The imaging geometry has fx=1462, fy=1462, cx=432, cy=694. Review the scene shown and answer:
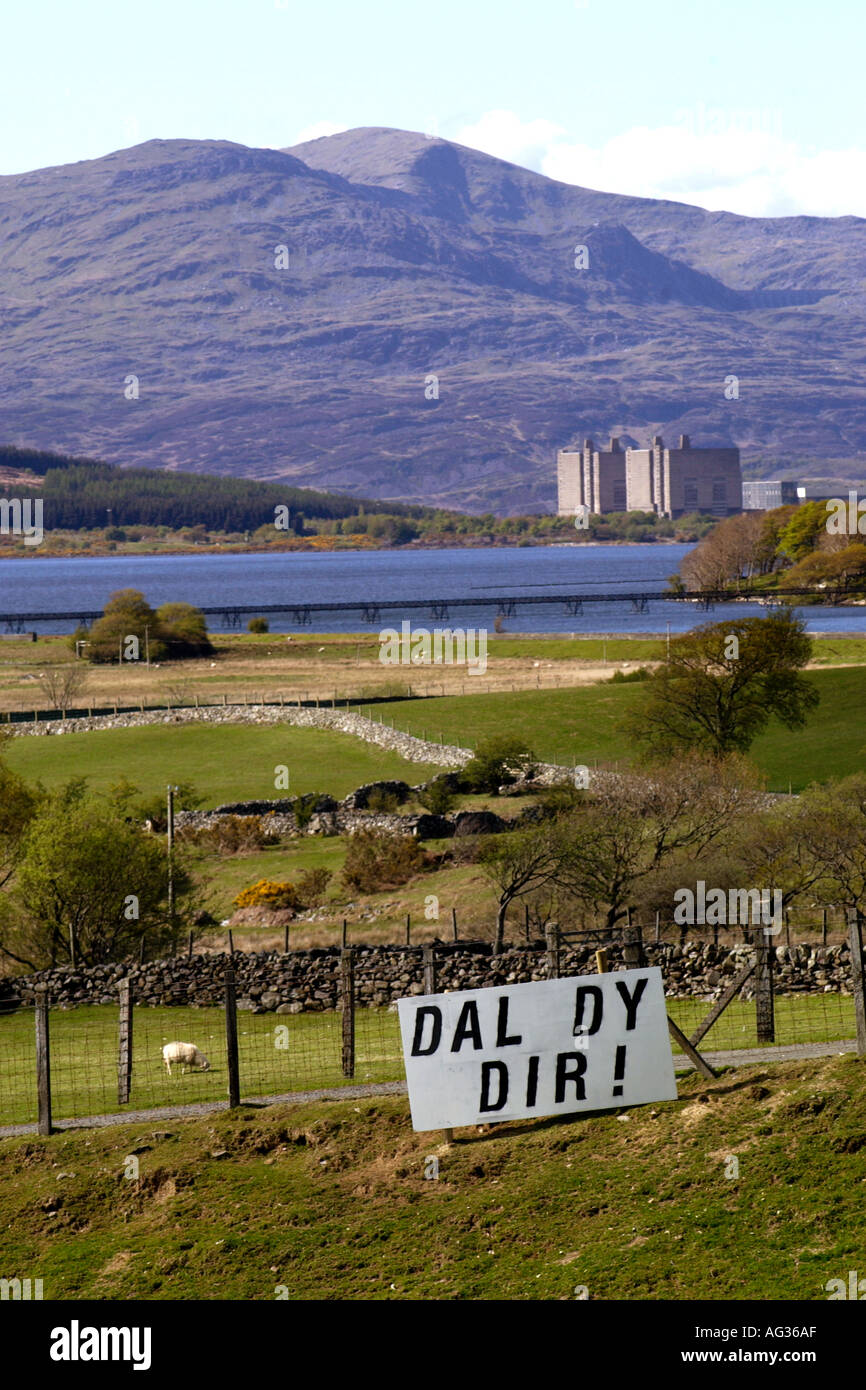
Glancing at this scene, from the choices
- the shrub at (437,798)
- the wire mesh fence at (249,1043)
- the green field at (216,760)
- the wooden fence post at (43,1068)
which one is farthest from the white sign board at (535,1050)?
the green field at (216,760)

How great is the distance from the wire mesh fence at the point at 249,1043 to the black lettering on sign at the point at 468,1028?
2.55 meters

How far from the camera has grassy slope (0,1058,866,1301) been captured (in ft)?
42.4

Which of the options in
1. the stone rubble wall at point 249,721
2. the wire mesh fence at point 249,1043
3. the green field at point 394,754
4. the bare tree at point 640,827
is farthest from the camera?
the stone rubble wall at point 249,721

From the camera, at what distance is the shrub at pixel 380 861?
4703 centimetres

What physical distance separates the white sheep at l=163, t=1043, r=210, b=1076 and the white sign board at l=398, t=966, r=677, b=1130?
8.19 metres

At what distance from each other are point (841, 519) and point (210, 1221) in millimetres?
192400

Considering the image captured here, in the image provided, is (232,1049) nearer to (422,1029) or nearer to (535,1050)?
(422,1029)

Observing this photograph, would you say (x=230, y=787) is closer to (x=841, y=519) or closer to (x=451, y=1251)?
(x=451, y=1251)

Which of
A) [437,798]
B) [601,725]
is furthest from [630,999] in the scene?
[601,725]

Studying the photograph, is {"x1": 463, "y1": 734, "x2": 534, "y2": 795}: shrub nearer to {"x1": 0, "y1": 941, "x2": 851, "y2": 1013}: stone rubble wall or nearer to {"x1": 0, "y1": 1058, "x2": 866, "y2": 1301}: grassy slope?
{"x1": 0, "y1": 941, "x2": 851, "y2": 1013}: stone rubble wall

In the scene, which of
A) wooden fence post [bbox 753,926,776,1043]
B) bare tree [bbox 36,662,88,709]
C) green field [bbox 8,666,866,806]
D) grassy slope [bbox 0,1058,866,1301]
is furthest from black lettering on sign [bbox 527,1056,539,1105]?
bare tree [bbox 36,662,88,709]

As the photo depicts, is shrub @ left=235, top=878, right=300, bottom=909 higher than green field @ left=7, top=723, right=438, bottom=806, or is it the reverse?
green field @ left=7, top=723, right=438, bottom=806

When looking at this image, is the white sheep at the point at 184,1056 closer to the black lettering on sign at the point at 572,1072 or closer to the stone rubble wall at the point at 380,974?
the stone rubble wall at the point at 380,974

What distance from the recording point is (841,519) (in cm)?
19662
